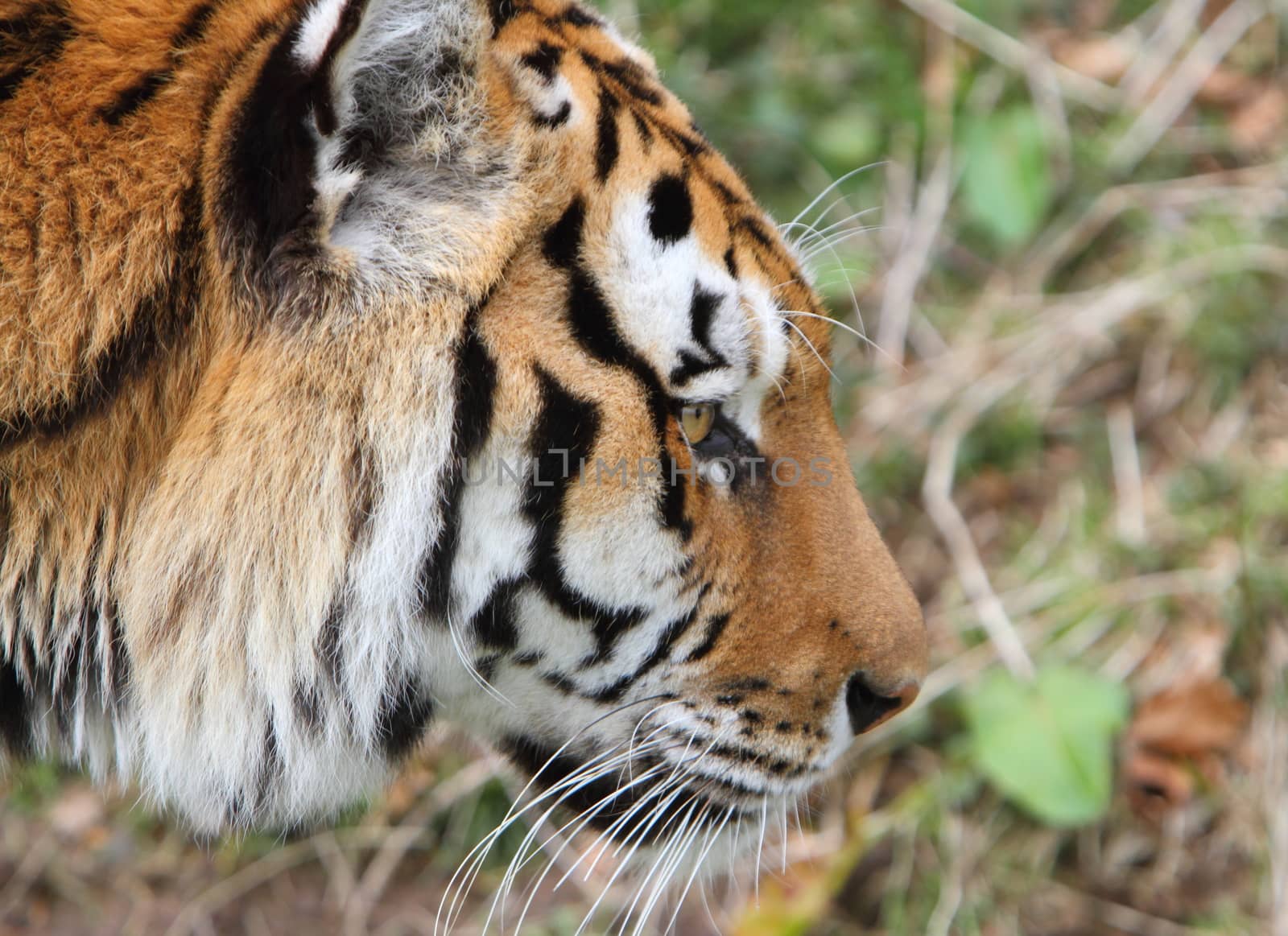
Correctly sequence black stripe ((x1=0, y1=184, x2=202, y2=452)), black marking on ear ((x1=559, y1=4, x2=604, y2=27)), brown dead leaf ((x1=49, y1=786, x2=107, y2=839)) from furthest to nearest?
brown dead leaf ((x1=49, y1=786, x2=107, y2=839)) → black marking on ear ((x1=559, y1=4, x2=604, y2=27)) → black stripe ((x1=0, y1=184, x2=202, y2=452))

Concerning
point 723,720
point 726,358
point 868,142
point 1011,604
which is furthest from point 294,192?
point 868,142

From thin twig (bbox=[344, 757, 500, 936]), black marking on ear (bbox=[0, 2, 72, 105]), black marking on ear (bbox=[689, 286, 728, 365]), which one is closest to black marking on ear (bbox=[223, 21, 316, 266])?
black marking on ear (bbox=[0, 2, 72, 105])

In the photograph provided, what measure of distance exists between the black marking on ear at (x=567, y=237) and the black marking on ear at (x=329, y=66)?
273mm

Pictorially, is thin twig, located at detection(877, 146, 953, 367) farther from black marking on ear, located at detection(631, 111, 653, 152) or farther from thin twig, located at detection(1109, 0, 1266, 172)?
black marking on ear, located at detection(631, 111, 653, 152)

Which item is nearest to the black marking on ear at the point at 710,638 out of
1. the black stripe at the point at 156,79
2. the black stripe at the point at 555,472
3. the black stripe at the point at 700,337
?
the black stripe at the point at 555,472

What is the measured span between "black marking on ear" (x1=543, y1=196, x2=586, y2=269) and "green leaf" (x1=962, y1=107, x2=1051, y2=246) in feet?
7.23

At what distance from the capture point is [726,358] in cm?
149

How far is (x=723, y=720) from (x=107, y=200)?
0.97 metres

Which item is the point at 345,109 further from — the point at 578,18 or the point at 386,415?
the point at 578,18

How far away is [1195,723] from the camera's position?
255cm

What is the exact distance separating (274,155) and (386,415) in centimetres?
29

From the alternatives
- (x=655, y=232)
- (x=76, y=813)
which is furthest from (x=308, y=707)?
(x=76, y=813)

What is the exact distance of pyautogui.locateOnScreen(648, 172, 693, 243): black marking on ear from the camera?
4.81ft

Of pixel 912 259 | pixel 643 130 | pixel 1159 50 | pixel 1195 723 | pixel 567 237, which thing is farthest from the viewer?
pixel 1159 50
